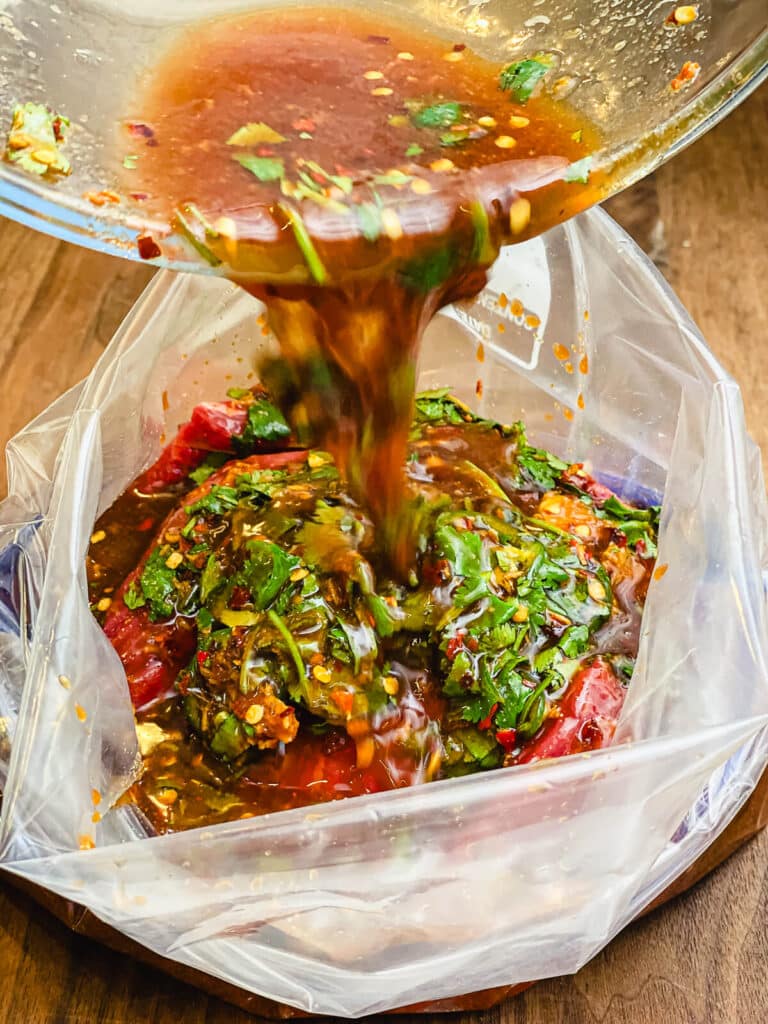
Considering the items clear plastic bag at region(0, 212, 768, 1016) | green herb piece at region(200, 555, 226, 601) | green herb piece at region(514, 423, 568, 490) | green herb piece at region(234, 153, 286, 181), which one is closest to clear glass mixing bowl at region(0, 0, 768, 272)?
green herb piece at region(234, 153, 286, 181)

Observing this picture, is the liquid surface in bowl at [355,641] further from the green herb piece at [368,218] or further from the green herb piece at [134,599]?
the green herb piece at [368,218]

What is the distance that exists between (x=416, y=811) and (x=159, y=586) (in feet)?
1.84

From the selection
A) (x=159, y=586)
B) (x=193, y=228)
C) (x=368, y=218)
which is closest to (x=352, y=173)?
(x=368, y=218)

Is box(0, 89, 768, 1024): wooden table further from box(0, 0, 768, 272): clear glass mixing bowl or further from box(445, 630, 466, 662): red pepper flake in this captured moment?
box(0, 0, 768, 272): clear glass mixing bowl

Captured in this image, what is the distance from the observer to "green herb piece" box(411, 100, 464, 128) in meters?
1.11

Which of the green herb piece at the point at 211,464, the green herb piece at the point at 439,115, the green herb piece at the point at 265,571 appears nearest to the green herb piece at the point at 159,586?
the green herb piece at the point at 265,571

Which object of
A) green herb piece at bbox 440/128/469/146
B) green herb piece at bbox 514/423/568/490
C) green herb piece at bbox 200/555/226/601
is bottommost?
green herb piece at bbox 200/555/226/601

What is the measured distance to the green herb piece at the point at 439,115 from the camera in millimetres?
1109

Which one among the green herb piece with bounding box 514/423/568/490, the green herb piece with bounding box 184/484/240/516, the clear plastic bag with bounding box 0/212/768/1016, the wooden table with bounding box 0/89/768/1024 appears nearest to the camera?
the clear plastic bag with bounding box 0/212/768/1016

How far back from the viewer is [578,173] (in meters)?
1.07

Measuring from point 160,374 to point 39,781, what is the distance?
737 millimetres

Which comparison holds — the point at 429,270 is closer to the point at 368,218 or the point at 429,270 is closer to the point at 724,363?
the point at 368,218

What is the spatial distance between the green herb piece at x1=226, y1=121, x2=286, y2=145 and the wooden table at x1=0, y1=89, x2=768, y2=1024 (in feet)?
3.08

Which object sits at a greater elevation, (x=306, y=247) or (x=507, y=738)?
(x=306, y=247)
